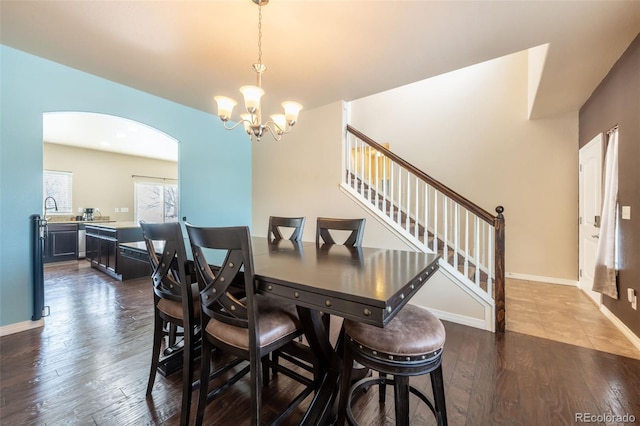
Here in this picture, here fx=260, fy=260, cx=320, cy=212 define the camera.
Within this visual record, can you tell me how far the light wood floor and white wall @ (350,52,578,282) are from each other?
0.64 m

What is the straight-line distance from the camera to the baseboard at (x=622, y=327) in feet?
7.00

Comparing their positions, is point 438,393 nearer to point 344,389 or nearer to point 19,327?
point 344,389

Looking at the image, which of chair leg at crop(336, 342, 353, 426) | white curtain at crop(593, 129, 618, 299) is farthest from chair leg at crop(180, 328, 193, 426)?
white curtain at crop(593, 129, 618, 299)

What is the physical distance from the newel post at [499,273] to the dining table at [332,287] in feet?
4.08

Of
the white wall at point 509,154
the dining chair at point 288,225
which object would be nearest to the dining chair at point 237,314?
the dining chair at point 288,225

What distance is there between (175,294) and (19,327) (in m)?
2.25

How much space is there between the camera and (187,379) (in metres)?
1.33

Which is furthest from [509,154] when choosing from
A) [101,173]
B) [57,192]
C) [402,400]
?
[57,192]

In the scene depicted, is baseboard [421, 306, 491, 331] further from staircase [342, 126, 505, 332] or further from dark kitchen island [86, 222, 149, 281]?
dark kitchen island [86, 222, 149, 281]

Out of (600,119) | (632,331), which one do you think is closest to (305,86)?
(600,119)

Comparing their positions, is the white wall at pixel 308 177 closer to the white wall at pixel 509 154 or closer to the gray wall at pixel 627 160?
the white wall at pixel 509 154

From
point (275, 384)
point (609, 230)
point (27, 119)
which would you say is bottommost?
point (275, 384)

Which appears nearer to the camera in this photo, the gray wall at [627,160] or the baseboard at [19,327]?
the gray wall at [627,160]

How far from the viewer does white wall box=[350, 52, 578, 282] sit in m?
3.79
